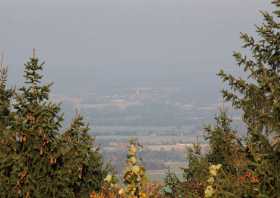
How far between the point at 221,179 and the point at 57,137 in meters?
6.62

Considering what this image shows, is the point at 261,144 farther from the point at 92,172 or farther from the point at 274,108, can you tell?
the point at 92,172

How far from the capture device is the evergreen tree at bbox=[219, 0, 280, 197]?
33.2 ft

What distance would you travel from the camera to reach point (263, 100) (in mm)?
13125

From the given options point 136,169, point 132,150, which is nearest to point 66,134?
point 132,150

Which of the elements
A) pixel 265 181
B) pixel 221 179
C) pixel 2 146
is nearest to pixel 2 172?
pixel 2 146

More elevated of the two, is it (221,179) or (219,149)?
(219,149)

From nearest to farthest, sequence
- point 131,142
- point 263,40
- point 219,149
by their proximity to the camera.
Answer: point 131,142
point 263,40
point 219,149

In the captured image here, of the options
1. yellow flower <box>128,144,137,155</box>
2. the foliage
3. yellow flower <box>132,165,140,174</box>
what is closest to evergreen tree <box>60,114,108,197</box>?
the foliage

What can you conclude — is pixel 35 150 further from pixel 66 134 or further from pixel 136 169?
pixel 136 169

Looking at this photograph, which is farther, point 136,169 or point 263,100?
point 263,100

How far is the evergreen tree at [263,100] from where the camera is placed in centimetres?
1011

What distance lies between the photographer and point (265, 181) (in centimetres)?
1007

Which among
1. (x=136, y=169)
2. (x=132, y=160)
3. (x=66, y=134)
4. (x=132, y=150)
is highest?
(x=66, y=134)

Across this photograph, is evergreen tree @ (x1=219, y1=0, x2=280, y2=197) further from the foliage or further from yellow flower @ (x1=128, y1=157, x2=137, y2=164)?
the foliage
